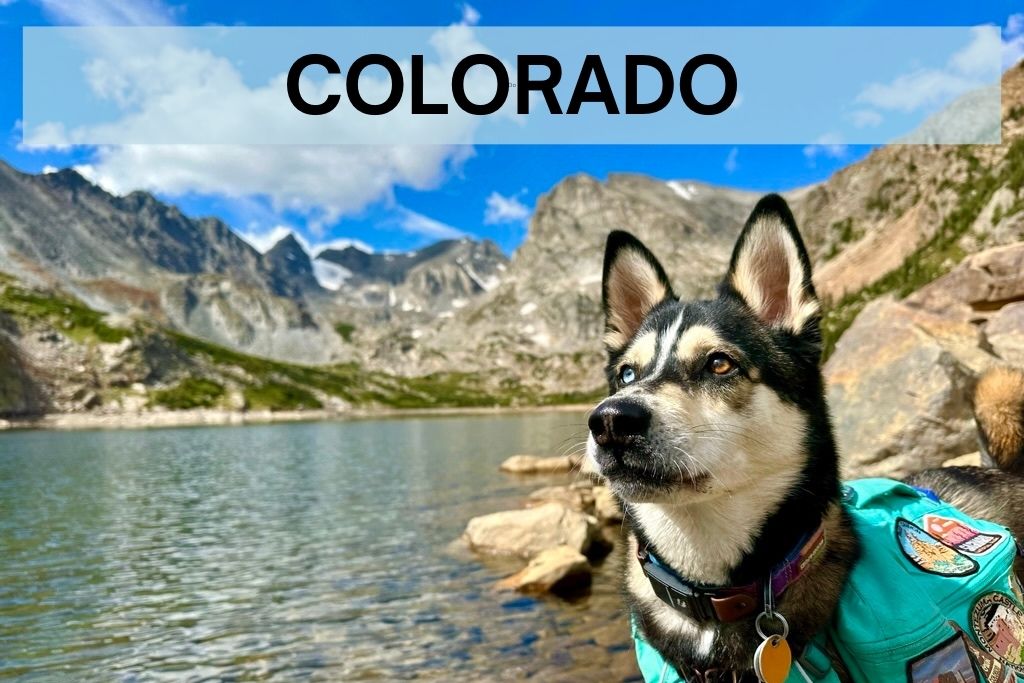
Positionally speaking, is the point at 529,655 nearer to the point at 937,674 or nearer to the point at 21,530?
the point at 937,674

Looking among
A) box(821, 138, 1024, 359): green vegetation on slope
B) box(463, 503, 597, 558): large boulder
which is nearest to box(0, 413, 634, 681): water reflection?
box(463, 503, 597, 558): large boulder

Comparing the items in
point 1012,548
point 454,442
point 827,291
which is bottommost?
point 454,442

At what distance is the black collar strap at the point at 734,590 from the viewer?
14.1 ft

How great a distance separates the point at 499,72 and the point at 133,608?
59.0 feet

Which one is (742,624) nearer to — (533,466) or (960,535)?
(960,535)

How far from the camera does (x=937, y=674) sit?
4.36 meters

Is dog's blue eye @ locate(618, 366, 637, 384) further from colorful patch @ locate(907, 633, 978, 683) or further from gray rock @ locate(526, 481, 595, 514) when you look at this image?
gray rock @ locate(526, 481, 595, 514)

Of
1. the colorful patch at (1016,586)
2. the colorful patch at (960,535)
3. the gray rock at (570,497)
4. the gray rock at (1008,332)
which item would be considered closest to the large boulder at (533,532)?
the gray rock at (570,497)

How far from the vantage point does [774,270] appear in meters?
5.03

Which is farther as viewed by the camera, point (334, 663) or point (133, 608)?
point (133, 608)

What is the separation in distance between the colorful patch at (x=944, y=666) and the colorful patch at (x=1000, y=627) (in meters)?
0.29

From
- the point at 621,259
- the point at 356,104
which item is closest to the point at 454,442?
the point at 356,104

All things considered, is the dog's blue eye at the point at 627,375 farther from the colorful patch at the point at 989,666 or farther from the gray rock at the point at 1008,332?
the gray rock at the point at 1008,332

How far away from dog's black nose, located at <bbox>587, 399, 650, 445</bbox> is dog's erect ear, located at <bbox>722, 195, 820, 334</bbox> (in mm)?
1439
